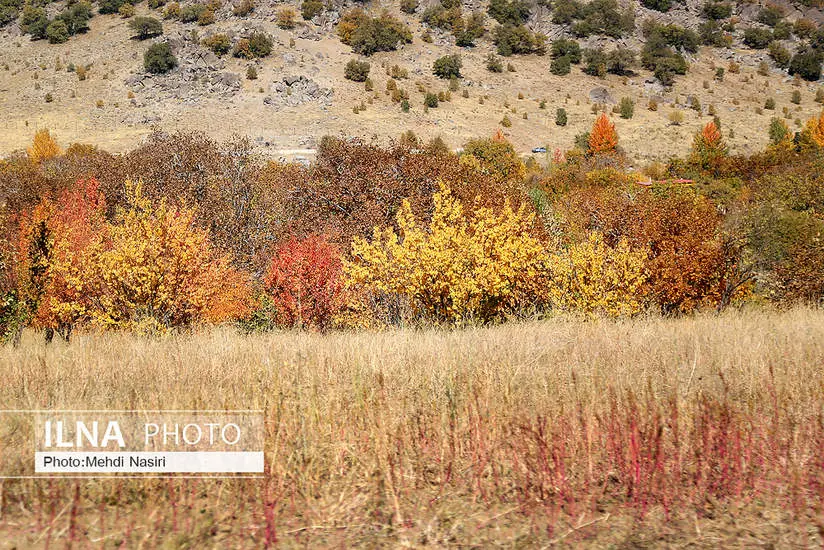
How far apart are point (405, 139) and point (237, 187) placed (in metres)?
36.2

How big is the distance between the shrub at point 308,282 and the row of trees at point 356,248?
0.31 ft

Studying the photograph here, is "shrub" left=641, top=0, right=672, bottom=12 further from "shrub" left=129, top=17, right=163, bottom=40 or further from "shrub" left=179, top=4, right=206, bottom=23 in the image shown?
"shrub" left=129, top=17, right=163, bottom=40

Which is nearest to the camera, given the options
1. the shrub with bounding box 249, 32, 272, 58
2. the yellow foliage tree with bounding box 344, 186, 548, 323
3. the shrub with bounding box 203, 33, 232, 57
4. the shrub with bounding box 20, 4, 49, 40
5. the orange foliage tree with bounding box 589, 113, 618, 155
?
the yellow foliage tree with bounding box 344, 186, 548, 323

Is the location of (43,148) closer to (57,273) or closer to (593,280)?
(57,273)

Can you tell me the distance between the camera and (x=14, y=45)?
11156cm

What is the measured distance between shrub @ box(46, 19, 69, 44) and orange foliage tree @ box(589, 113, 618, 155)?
9458cm

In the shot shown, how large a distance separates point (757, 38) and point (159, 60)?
122 m

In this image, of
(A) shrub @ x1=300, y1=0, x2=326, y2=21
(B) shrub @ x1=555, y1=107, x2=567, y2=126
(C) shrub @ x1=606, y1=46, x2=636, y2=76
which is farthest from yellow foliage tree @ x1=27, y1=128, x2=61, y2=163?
(C) shrub @ x1=606, y1=46, x2=636, y2=76

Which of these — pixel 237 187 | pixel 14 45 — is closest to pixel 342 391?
pixel 237 187

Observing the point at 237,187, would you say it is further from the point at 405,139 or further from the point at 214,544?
the point at 405,139

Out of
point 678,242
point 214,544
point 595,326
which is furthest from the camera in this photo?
point 678,242

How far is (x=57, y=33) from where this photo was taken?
109 meters

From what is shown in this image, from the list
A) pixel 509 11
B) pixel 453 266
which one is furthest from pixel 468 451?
pixel 509 11

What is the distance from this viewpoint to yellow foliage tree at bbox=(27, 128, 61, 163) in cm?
6206
